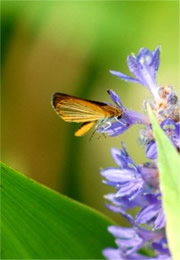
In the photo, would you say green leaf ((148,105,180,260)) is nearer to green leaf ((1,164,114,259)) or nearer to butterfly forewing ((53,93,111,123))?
butterfly forewing ((53,93,111,123))

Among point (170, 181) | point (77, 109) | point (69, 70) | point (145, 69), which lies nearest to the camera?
point (170, 181)

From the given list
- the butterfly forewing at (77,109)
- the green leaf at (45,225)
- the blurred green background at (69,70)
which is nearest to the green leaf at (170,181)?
the butterfly forewing at (77,109)

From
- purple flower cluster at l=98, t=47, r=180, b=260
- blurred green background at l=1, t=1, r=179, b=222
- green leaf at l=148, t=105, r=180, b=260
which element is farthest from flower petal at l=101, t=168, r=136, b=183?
blurred green background at l=1, t=1, r=179, b=222

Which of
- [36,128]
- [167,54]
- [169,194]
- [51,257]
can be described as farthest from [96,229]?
[36,128]

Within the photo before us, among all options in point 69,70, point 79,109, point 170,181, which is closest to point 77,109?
point 79,109

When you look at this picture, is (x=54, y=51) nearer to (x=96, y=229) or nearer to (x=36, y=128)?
(x=36, y=128)

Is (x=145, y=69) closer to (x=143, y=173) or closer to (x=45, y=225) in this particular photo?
(x=143, y=173)
